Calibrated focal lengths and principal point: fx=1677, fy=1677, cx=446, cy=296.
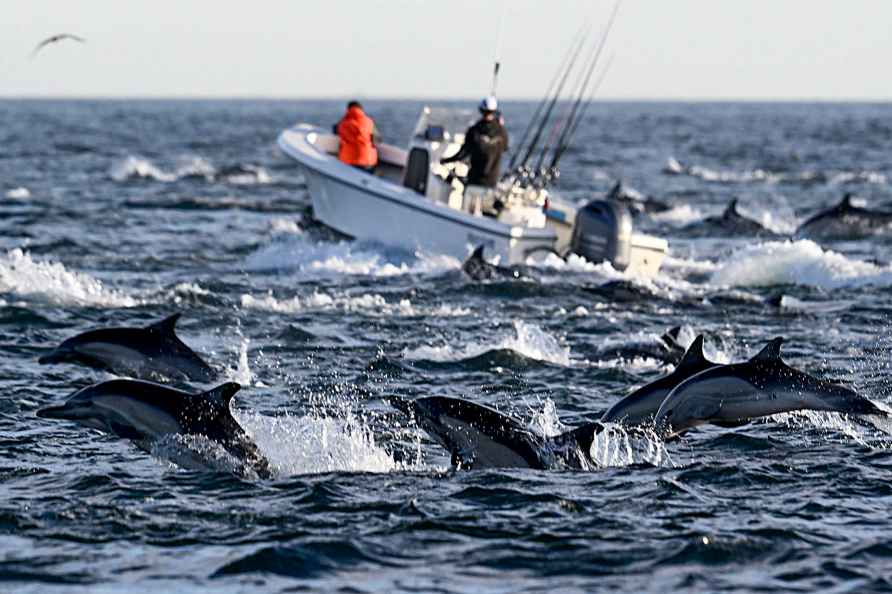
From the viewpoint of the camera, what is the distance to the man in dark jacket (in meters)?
22.8

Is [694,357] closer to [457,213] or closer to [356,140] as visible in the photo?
[457,213]

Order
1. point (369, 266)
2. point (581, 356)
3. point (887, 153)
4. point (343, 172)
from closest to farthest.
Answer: point (581, 356) → point (369, 266) → point (343, 172) → point (887, 153)

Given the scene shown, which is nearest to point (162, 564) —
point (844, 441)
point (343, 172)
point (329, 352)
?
point (844, 441)

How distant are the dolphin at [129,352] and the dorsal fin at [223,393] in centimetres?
250

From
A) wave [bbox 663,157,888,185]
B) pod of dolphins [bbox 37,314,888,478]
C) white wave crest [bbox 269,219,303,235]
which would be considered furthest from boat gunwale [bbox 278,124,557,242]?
wave [bbox 663,157,888,185]

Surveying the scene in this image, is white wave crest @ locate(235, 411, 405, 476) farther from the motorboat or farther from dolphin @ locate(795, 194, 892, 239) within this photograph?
dolphin @ locate(795, 194, 892, 239)

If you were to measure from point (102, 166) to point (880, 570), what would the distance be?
43820mm

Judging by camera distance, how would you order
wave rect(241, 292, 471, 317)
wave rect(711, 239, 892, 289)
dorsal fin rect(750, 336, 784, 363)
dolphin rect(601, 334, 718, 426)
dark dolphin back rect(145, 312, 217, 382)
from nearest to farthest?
1. dorsal fin rect(750, 336, 784, 363)
2. dolphin rect(601, 334, 718, 426)
3. dark dolphin back rect(145, 312, 217, 382)
4. wave rect(241, 292, 471, 317)
5. wave rect(711, 239, 892, 289)

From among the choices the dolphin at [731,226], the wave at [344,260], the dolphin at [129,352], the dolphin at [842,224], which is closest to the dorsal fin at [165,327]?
the dolphin at [129,352]

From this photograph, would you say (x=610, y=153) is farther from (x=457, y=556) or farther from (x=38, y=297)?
(x=457, y=556)

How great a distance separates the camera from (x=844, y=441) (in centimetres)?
1274

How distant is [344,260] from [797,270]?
21.3 feet

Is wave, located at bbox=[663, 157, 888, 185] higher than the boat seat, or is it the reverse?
the boat seat

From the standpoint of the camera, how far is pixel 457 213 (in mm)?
23078
